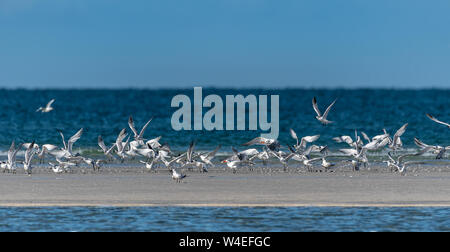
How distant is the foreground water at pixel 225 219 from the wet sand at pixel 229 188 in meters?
0.81

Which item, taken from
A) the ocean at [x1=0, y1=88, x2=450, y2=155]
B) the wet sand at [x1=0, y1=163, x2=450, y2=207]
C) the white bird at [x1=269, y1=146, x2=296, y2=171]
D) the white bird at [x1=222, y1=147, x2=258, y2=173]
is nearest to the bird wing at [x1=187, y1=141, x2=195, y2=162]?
the wet sand at [x1=0, y1=163, x2=450, y2=207]

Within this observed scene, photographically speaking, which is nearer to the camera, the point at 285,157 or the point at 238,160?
the point at 238,160

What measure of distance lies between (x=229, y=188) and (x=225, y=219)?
498cm

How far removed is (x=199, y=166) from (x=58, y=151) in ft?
14.7

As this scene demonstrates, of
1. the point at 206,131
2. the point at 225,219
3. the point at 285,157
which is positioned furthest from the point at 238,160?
the point at 206,131

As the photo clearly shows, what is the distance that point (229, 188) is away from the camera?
22391 millimetres

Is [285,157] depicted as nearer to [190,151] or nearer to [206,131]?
[190,151]

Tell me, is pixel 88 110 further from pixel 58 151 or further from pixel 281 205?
pixel 281 205

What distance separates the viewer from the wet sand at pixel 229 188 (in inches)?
779

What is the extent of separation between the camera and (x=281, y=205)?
1928 centimetres
